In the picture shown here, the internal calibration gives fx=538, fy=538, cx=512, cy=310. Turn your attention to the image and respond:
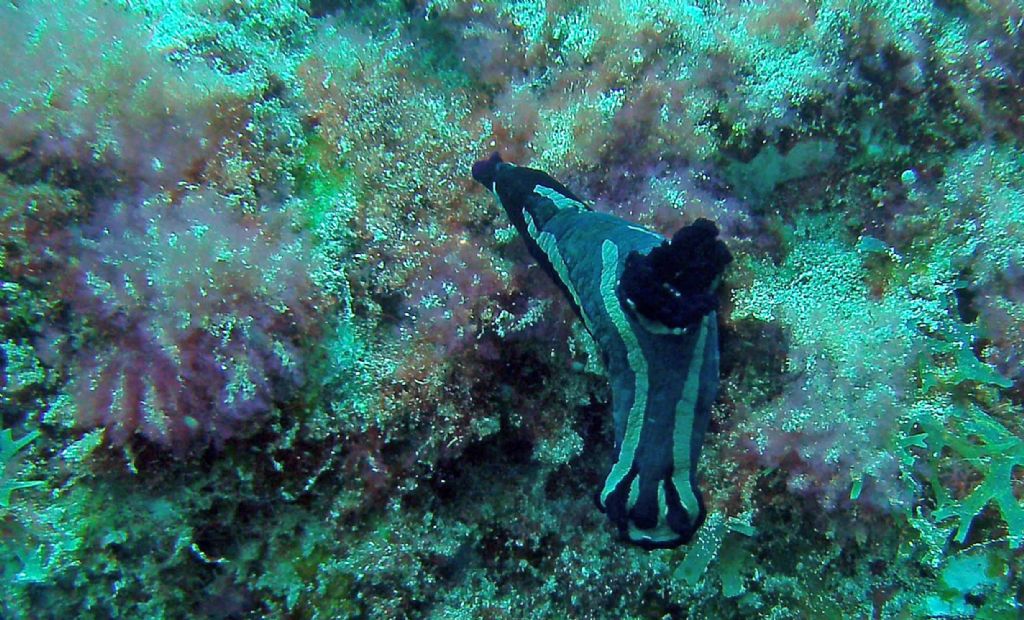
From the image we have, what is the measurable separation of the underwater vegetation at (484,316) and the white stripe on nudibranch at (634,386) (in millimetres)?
114

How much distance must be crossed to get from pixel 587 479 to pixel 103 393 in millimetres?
2771

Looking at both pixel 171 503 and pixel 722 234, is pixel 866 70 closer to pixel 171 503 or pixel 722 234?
pixel 722 234

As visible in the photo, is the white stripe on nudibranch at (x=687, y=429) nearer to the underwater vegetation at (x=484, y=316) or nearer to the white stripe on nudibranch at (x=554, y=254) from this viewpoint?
the underwater vegetation at (x=484, y=316)

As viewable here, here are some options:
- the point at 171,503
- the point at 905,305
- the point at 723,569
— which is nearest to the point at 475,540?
the point at 723,569

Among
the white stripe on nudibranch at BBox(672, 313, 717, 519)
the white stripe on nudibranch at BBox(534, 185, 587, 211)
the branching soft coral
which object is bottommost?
the white stripe on nudibranch at BBox(672, 313, 717, 519)

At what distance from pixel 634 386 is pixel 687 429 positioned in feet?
1.03

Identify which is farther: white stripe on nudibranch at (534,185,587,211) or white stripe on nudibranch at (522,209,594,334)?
white stripe on nudibranch at (534,185,587,211)

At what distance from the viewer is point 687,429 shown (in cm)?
256

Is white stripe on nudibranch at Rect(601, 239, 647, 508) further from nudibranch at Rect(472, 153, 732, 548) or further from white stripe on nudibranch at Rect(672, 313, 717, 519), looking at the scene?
white stripe on nudibranch at Rect(672, 313, 717, 519)

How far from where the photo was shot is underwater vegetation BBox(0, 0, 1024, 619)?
9.47 feet

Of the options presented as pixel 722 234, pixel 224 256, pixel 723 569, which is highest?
pixel 722 234

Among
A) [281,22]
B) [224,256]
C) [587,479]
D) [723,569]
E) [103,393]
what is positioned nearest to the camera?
[103,393]

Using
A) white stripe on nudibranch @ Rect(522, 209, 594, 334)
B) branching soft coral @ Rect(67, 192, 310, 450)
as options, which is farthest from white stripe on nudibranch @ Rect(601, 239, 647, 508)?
branching soft coral @ Rect(67, 192, 310, 450)

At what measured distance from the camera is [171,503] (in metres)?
2.96
